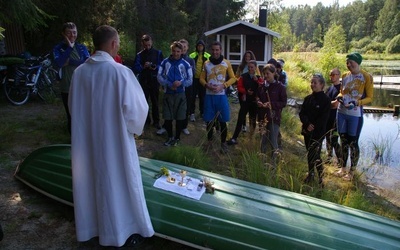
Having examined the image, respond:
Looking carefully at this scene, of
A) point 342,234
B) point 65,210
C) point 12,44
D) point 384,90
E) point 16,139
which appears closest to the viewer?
point 342,234

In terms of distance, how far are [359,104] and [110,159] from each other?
3.74 m

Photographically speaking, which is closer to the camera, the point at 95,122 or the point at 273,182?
the point at 95,122

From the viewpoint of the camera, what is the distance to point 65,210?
343 centimetres

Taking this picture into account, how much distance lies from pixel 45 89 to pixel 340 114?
6.72 m

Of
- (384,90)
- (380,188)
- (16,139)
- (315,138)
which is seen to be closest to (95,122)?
(315,138)

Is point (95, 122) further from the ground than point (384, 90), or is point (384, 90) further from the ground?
point (95, 122)

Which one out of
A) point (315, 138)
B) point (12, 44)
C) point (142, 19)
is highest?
point (142, 19)

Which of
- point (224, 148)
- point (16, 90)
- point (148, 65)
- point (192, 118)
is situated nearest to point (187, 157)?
point (224, 148)

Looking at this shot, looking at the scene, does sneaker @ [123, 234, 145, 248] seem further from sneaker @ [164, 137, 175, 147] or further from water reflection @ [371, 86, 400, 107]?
water reflection @ [371, 86, 400, 107]

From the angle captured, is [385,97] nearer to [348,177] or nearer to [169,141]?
[348,177]

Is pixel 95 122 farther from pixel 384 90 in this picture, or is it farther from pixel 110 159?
pixel 384 90

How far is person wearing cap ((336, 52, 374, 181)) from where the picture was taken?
473cm

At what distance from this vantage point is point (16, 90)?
7.75 m

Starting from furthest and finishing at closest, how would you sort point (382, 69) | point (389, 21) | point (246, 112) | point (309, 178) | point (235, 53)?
point (389, 21), point (382, 69), point (235, 53), point (246, 112), point (309, 178)
